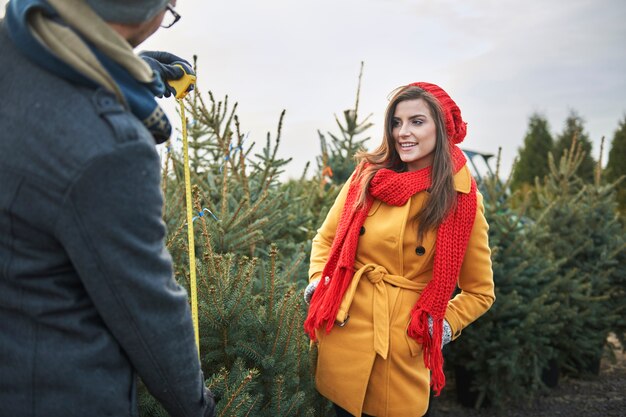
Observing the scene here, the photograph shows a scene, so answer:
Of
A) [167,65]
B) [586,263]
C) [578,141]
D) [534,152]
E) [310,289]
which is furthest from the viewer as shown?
[534,152]

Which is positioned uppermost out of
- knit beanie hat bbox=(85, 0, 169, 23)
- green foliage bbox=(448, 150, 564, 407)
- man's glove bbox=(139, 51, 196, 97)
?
knit beanie hat bbox=(85, 0, 169, 23)

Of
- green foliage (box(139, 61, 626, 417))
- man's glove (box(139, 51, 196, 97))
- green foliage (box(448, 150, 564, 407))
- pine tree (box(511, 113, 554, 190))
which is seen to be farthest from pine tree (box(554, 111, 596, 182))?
man's glove (box(139, 51, 196, 97))

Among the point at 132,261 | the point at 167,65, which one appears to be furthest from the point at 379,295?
the point at 132,261

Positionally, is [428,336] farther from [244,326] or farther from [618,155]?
[618,155]

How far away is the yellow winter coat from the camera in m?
2.65

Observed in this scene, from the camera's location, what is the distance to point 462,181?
277 cm

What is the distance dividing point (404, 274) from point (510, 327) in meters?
2.88

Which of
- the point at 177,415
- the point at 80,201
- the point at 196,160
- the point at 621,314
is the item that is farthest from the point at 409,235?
the point at 621,314

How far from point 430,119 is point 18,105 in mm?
1964

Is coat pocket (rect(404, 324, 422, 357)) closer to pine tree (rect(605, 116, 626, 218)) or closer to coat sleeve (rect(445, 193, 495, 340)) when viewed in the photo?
coat sleeve (rect(445, 193, 495, 340))

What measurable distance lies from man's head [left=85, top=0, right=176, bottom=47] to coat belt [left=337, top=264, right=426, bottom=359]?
1.63 metres

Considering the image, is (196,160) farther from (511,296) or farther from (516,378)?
(516,378)

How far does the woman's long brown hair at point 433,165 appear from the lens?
2.67 metres

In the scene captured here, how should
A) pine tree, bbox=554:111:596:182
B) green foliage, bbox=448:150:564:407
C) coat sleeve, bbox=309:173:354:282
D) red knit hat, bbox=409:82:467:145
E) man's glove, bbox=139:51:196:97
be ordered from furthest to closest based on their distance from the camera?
pine tree, bbox=554:111:596:182
green foliage, bbox=448:150:564:407
coat sleeve, bbox=309:173:354:282
red knit hat, bbox=409:82:467:145
man's glove, bbox=139:51:196:97
